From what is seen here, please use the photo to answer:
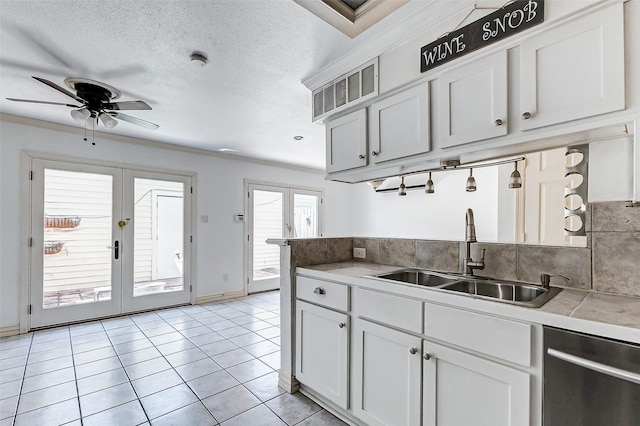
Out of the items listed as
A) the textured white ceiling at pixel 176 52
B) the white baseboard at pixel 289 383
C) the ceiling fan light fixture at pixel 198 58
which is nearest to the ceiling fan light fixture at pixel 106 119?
the textured white ceiling at pixel 176 52

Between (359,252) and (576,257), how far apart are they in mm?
1501

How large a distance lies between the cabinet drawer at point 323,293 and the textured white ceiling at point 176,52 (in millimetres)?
1662

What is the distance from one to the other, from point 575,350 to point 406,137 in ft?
4.30

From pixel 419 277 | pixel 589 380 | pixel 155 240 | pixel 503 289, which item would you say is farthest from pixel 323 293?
pixel 155 240

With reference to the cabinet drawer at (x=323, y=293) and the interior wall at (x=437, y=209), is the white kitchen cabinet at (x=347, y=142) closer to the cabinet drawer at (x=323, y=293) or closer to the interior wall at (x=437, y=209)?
the cabinet drawer at (x=323, y=293)

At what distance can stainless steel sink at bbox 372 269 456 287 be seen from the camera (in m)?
2.00

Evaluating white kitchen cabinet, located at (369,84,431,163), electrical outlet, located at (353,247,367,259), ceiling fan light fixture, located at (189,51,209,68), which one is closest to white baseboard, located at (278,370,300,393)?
electrical outlet, located at (353,247,367,259)

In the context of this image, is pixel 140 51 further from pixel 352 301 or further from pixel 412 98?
pixel 352 301

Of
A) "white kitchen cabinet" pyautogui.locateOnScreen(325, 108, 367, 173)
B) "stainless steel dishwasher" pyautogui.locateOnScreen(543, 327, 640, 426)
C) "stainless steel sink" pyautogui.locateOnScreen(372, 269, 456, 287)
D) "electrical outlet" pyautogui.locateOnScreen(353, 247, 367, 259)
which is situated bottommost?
"stainless steel dishwasher" pyautogui.locateOnScreen(543, 327, 640, 426)

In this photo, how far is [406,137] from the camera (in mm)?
1866

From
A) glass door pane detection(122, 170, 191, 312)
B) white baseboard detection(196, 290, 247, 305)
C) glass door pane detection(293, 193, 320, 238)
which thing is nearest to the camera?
glass door pane detection(122, 170, 191, 312)

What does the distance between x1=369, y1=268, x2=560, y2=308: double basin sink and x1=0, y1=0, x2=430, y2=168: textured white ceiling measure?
5.30 feet

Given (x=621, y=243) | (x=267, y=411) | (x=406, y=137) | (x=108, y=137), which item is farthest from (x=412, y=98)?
(x=108, y=137)

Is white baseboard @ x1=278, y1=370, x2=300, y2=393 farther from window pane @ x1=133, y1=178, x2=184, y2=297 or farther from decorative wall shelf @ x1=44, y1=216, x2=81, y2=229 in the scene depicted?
decorative wall shelf @ x1=44, y1=216, x2=81, y2=229
